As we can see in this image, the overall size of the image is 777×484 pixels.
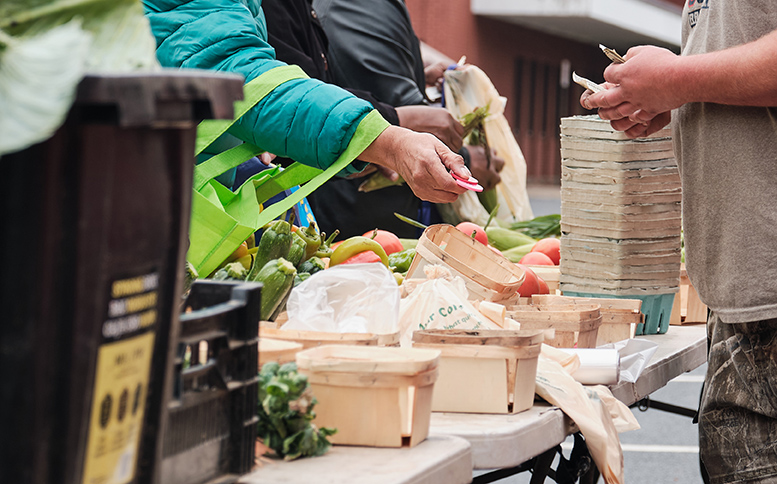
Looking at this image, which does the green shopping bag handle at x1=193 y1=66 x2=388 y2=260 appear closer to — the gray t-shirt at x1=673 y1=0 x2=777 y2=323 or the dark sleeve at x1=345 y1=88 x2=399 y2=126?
the gray t-shirt at x1=673 y1=0 x2=777 y2=323

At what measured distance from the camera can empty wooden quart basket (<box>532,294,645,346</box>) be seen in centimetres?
225

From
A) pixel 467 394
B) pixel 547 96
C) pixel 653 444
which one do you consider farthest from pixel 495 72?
pixel 467 394

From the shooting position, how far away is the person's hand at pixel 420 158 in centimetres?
187

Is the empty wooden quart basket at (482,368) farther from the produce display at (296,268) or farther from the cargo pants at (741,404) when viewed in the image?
the cargo pants at (741,404)

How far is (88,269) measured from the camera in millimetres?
716

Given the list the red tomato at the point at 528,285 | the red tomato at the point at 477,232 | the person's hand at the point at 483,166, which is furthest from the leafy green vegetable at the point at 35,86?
the person's hand at the point at 483,166

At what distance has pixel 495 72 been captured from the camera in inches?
802

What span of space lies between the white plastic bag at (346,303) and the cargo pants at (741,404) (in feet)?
2.43

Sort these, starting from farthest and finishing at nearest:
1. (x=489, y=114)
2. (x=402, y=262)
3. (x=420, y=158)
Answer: (x=489, y=114) < (x=402, y=262) < (x=420, y=158)

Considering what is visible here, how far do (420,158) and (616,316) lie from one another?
2.61 ft

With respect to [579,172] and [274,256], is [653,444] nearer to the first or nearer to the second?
[579,172]

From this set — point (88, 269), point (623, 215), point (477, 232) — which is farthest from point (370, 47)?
point (88, 269)

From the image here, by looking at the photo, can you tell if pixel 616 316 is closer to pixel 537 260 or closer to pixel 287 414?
pixel 537 260

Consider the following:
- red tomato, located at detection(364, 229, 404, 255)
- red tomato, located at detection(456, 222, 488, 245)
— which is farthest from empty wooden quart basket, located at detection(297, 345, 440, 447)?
red tomato, located at detection(364, 229, 404, 255)
